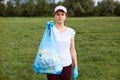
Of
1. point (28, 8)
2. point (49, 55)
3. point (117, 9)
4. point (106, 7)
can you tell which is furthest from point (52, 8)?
point (49, 55)

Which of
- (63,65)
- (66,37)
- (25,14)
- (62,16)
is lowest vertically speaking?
(25,14)

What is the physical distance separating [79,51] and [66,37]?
6.65 m

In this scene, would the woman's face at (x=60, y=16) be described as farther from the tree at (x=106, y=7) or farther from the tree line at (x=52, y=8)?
the tree at (x=106, y=7)

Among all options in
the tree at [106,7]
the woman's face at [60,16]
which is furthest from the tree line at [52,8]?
the woman's face at [60,16]

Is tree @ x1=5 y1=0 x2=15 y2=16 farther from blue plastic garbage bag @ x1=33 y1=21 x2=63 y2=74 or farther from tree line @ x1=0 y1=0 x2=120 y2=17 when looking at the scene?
blue plastic garbage bag @ x1=33 y1=21 x2=63 y2=74

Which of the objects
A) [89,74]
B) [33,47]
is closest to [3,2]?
[33,47]

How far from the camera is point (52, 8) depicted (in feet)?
207

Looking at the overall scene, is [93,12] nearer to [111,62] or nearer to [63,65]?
[111,62]

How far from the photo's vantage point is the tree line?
58.3m

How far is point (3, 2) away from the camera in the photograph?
5969 cm

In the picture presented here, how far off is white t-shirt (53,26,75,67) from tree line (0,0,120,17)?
53878 millimetres

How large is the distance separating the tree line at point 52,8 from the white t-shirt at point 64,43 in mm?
53878

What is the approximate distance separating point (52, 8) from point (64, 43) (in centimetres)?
5955

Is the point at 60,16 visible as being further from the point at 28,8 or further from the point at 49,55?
the point at 28,8
